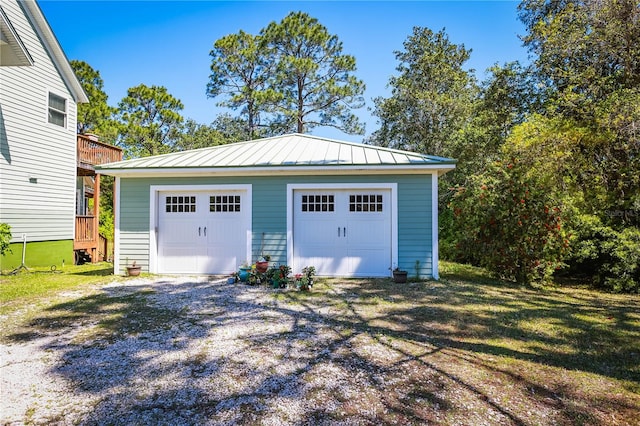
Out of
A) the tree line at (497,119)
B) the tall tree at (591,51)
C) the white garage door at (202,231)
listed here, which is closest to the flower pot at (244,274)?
the white garage door at (202,231)

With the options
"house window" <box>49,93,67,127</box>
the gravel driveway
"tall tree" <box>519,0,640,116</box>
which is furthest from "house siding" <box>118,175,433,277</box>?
"house window" <box>49,93,67,127</box>

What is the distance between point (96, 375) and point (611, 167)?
33.7ft

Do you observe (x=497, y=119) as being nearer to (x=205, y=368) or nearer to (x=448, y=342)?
(x=448, y=342)

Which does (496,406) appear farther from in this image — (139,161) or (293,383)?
(139,161)

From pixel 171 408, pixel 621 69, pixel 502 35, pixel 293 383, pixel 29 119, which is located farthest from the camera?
pixel 502 35

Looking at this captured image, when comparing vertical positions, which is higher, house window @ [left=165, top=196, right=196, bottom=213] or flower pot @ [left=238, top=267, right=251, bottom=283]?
house window @ [left=165, top=196, right=196, bottom=213]

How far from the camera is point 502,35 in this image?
37.6 feet

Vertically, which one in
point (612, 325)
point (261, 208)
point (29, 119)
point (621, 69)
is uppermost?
point (621, 69)

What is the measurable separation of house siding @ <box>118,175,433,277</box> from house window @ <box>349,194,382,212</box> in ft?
1.16

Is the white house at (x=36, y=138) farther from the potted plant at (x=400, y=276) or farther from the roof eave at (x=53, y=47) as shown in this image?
the potted plant at (x=400, y=276)

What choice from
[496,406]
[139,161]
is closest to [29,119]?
[139,161]

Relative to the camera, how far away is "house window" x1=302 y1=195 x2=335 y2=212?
7883mm

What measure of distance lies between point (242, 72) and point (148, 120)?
7091 millimetres

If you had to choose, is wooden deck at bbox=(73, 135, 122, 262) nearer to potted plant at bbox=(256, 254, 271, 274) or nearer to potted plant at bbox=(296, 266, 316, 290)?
potted plant at bbox=(256, 254, 271, 274)
